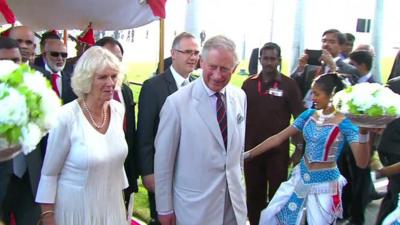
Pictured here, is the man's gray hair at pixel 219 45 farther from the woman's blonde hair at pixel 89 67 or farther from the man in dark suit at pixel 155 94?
the man in dark suit at pixel 155 94

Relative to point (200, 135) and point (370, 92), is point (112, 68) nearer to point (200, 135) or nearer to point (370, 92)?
point (200, 135)

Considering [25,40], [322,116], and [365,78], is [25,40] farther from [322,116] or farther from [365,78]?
[365,78]

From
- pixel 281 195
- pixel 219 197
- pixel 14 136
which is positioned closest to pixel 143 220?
pixel 281 195

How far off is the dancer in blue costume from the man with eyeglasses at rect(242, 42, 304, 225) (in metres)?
0.76

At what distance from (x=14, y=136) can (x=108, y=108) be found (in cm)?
151

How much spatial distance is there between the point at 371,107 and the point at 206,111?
112 cm

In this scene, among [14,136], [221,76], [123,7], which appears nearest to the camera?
[14,136]

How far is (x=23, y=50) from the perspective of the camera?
182 inches

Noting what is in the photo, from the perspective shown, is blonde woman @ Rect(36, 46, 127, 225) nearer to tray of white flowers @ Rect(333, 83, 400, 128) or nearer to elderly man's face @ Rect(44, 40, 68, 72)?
tray of white flowers @ Rect(333, 83, 400, 128)

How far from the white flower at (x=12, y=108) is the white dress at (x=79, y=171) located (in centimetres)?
100

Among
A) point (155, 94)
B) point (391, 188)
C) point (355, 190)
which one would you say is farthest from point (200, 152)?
point (355, 190)

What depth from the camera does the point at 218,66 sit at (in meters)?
3.02

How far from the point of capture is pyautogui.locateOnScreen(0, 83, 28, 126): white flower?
1.97 m

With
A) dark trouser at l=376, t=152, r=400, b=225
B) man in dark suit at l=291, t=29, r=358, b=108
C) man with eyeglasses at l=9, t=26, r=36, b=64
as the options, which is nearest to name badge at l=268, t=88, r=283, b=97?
man in dark suit at l=291, t=29, r=358, b=108
